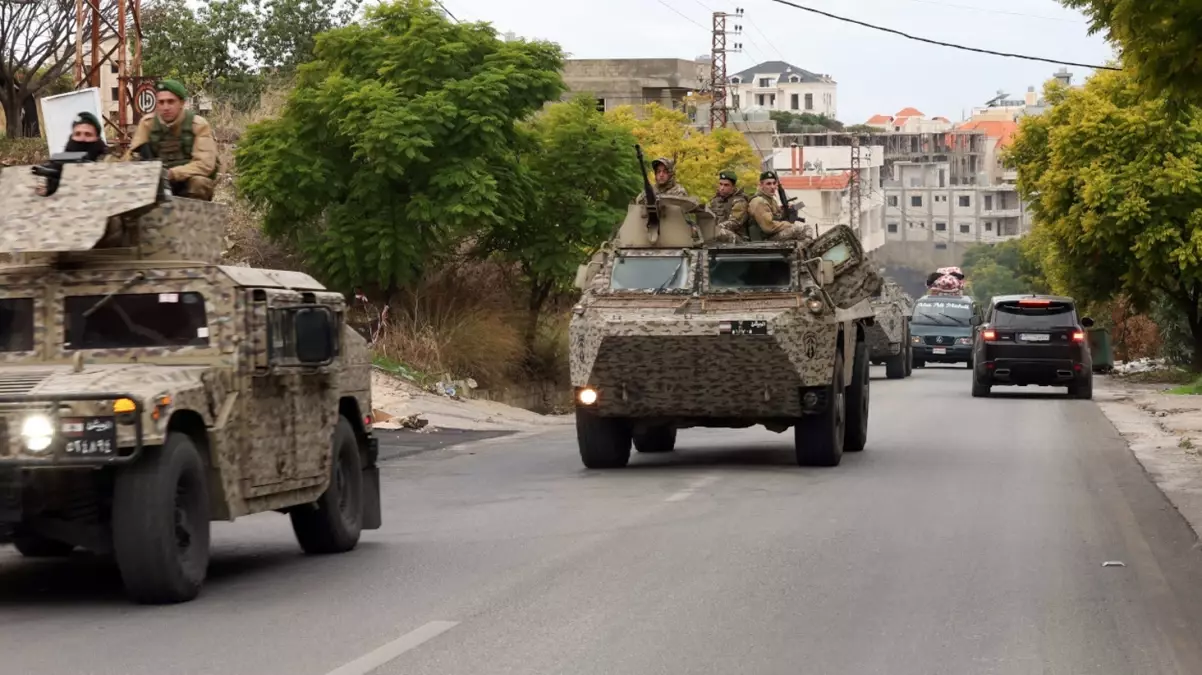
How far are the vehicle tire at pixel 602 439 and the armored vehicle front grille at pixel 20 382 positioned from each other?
8794 mm

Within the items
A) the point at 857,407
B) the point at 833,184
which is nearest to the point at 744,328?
the point at 857,407

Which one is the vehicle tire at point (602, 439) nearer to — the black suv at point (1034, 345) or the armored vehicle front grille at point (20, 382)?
the armored vehicle front grille at point (20, 382)

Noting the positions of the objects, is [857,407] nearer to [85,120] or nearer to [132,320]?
[85,120]

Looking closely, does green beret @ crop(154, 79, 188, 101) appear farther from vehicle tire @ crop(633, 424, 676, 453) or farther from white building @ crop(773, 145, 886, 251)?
white building @ crop(773, 145, 886, 251)

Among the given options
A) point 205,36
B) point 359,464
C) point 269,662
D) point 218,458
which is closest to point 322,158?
point 359,464

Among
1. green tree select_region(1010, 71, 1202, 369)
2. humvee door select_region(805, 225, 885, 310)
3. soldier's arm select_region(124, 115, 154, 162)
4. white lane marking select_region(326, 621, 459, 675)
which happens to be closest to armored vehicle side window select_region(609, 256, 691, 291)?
humvee door select_region(805, 225, 885, 310)

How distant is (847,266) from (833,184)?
85.3 m

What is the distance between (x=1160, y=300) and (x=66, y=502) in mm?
39446

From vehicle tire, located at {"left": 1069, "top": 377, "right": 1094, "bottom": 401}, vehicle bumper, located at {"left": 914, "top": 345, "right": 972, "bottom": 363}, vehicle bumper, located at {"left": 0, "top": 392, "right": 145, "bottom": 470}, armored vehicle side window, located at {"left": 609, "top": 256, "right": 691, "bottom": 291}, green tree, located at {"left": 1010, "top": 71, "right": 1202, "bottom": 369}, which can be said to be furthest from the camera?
vehicle bumper, located at {"left": 914, "top": 345, "right": 972, "bottom": 363}

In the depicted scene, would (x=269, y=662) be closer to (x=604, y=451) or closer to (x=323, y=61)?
(x=604, y=451)

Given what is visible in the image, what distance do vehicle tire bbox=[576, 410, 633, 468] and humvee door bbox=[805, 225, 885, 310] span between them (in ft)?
8.66

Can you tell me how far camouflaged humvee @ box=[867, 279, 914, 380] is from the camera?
4078 centimetres

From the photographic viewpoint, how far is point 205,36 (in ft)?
197

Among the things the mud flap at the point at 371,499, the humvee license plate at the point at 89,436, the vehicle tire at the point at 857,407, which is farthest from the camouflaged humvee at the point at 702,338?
the humvee license plate at the point at 89,436
